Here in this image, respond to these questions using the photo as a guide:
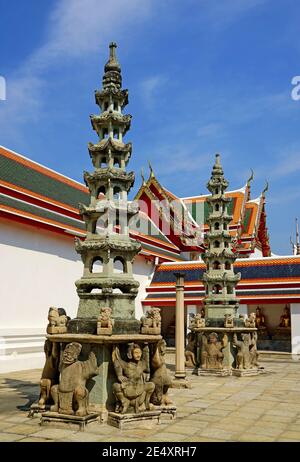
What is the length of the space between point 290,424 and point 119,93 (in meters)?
6.71

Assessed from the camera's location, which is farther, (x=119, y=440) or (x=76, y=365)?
(x=76, y=365)

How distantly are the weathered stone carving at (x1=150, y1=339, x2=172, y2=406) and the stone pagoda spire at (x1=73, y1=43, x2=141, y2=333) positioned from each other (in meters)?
0.59

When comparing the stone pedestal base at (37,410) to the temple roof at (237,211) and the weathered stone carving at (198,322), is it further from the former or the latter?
the temple roof at (237,211)

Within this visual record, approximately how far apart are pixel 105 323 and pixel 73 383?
1030mm

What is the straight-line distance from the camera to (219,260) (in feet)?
53.3

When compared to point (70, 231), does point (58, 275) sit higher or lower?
lower

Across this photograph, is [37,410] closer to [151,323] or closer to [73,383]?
[73,383]

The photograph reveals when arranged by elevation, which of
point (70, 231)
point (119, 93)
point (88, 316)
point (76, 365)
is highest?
point (119, 93)

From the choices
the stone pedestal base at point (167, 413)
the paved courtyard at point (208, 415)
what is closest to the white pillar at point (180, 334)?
the paved courtyard at point (208, 415)

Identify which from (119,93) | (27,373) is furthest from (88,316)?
(27,373)

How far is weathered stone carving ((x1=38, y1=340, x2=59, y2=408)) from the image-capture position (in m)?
8.12

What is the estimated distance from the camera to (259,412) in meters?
8.95
